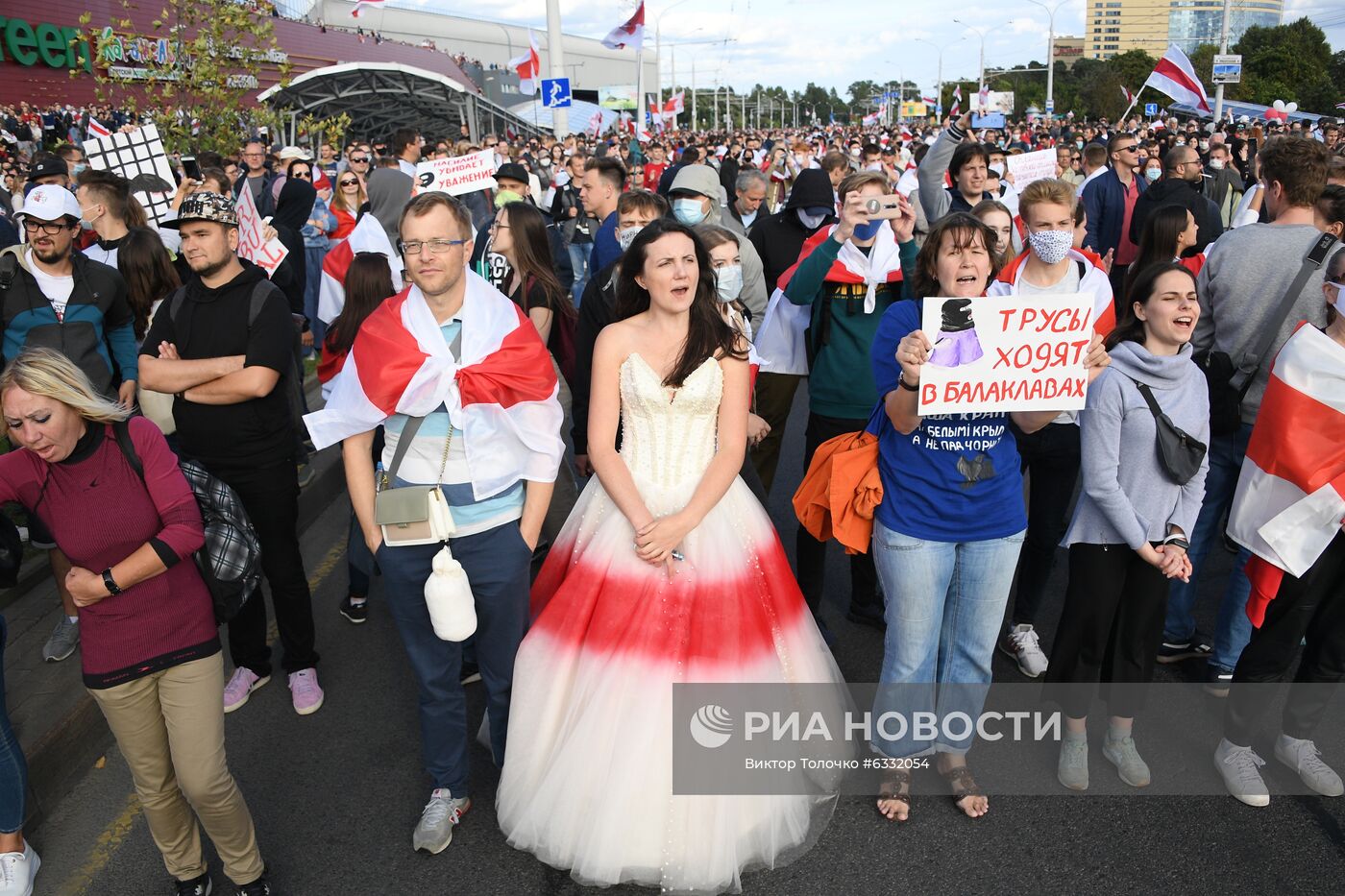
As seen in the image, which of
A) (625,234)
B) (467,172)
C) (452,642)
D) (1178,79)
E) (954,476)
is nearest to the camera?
(954,476)

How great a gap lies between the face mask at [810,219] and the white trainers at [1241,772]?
11.6ft

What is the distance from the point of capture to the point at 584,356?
4742 mm

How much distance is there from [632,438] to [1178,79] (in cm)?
1405

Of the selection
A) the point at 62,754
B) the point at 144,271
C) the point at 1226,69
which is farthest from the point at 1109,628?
the point at 1226,69

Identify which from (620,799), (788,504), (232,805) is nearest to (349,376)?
(232,805)

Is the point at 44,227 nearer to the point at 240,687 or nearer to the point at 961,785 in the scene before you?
the point at 240,687

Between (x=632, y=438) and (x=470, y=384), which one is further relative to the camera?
(x=632, y=438)

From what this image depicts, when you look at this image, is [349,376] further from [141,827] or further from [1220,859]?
[1220,859]

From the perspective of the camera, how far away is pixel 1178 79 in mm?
14320

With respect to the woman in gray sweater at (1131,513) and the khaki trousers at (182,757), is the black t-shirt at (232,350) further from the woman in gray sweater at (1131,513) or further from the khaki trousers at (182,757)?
the woman in gray sweater at (1131,513)

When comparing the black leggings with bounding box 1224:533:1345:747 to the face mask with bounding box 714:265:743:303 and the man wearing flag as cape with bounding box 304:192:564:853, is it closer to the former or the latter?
the face mask with bounding box 714:265:743:303

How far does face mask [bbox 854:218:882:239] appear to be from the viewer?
4.42m

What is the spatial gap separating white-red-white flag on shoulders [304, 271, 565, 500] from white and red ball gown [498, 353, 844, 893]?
338 mm

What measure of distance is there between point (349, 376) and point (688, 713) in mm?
1620
